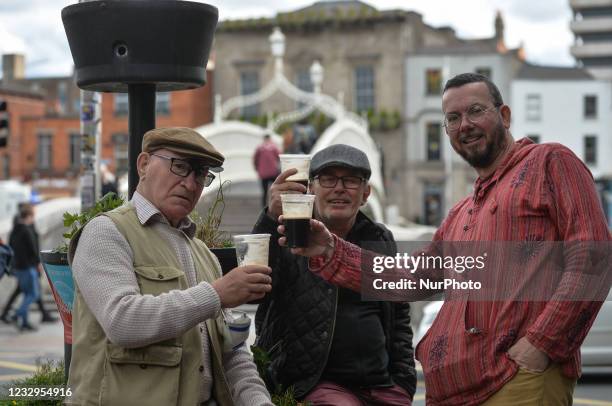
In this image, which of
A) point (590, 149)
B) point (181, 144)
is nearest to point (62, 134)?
point (590, 149)

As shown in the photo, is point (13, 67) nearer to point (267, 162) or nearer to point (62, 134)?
point (62, 134)

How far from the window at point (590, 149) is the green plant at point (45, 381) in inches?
2534

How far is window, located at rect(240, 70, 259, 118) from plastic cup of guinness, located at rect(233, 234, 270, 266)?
2453 inches

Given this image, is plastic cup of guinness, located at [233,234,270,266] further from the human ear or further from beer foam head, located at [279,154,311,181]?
beer foam head, located at [279,154,311,181]

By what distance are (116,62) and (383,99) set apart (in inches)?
2344

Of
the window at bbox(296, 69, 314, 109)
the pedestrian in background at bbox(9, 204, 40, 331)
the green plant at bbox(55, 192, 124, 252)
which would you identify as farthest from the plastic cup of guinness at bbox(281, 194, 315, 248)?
the window at bbox(296, 69, 314, 109)

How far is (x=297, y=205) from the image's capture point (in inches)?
158

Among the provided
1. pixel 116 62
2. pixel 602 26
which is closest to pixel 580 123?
pixel 602 26

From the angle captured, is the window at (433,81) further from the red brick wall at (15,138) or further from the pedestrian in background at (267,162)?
the pedestrian in background at (267,162)

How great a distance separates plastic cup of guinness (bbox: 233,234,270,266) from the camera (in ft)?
12.8

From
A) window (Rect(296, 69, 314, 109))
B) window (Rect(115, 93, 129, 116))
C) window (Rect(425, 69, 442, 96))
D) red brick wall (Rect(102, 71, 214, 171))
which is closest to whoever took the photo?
red brick wall (Rect(102, 71, 214, 171))

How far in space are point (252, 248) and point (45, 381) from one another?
6.84 feet

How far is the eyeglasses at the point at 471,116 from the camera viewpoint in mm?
4223

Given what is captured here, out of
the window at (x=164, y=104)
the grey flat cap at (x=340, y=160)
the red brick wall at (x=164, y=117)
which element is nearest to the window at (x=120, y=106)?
the red brick wall at (x=164, y=117)
